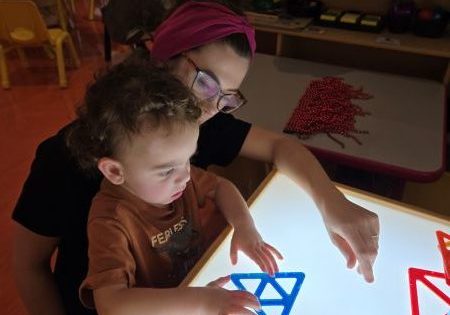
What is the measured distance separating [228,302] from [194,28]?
19.1 inches

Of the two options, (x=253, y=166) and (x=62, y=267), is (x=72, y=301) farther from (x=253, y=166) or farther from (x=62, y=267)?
(x=253, y=166)

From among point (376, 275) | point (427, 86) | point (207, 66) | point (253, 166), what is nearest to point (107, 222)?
point (207, 66)

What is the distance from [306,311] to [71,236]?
0.48 m

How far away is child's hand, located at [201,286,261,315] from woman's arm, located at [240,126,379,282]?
0.79 feet

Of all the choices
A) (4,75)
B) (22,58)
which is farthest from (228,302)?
(22,58)

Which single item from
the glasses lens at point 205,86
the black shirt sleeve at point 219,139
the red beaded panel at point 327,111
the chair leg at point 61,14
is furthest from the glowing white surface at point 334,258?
the chair leg at point 61,14

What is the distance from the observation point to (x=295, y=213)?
0.91 metres

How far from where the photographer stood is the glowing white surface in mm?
725

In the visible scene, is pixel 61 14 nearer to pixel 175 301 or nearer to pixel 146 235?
pixel 146 235

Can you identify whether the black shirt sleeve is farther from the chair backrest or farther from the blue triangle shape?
the chair backrest

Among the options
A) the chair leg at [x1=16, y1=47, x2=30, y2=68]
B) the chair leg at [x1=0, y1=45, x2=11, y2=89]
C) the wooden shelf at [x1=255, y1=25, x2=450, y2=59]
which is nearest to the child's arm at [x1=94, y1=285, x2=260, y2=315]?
the wooden shelf at [x1=255, y1=25, x2=450, y2=59]

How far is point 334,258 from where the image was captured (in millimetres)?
805

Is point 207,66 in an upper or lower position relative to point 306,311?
upper

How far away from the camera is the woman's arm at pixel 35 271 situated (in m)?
0.85
